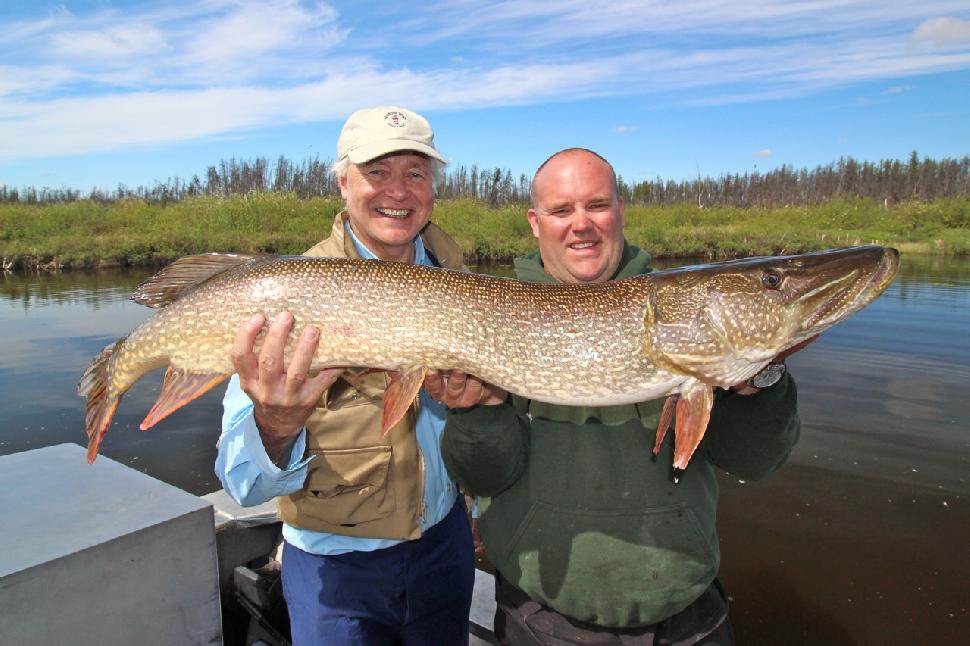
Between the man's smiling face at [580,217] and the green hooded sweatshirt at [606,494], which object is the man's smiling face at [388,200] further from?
the green hooded sweatshirt at [606,494]

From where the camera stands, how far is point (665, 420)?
186 cm

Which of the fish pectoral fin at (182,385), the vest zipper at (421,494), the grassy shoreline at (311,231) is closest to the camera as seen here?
the fish pectoral fin at (182,385)

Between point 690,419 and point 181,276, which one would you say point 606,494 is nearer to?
point 690,419

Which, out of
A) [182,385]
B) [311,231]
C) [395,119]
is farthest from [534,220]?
[311,231]

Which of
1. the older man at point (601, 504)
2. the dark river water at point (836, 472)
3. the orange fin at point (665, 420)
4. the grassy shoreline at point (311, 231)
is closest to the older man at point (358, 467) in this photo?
the older man at point (601, 504)

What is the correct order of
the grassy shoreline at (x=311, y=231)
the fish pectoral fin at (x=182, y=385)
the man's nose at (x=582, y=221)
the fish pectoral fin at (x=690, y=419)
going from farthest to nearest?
the grassy shoreline at (x=311, y=231), the man's nose at (x=582, y=221), the fish pectoral fin at (x=182, y=385), the fish pectoral fin at (x=690, y=419)

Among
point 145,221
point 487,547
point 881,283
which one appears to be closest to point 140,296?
point 487,547

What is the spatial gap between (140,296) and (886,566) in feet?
16.4

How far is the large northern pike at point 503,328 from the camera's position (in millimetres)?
1907

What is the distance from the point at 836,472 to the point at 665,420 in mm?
4970

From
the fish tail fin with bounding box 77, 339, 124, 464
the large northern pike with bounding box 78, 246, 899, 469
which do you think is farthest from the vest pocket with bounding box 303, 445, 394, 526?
the fish tail fin with bounding box 77, 339, 124, 464

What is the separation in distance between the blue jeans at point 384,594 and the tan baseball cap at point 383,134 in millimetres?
1421

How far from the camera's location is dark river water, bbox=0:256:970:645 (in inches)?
154

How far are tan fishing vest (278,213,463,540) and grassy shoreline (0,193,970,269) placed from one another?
2216 centimetres
